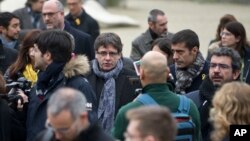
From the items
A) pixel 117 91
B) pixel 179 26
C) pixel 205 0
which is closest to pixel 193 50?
pixel 117 91

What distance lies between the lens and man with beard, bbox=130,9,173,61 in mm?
13000

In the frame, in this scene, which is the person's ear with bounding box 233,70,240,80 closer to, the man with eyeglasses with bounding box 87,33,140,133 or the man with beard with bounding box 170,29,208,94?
the man with beard with bounding box 170,29,208,94

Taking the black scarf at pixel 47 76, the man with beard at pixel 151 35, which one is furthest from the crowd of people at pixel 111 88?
the man with beard at pixel 151 35

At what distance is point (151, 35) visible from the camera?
1324 centimetres

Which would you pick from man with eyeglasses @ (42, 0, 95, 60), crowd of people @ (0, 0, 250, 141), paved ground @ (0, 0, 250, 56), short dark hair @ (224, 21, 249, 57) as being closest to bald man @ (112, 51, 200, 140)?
crowd of people @ (0, 0, 250, 141)

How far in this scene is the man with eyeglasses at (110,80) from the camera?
9539 mm

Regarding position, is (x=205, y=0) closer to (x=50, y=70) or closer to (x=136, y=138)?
(x=50, y=70)

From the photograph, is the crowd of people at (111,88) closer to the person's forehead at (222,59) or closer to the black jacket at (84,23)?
the person's forehead at (222,59)

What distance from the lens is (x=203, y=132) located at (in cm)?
885

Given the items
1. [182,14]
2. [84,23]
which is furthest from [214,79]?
[182,14]

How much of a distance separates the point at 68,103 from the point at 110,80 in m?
3.19

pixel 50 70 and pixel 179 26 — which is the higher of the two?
pixel 50 70

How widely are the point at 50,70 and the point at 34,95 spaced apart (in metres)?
0.39

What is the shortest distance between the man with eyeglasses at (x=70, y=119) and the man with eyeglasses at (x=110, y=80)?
2.98 metres
